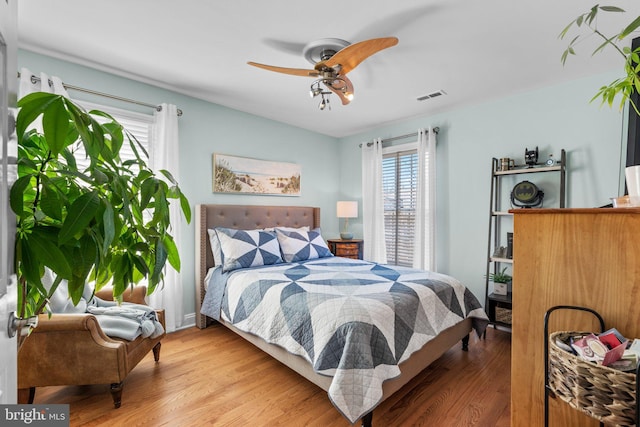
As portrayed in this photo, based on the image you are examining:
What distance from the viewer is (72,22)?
2.02 meters

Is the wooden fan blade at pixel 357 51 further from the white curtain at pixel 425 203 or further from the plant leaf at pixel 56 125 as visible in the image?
the white curtain at pixel 425 203

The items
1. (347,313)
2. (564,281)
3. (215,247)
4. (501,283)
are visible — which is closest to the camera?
(564,281)

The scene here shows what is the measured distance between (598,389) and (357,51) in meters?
1.91

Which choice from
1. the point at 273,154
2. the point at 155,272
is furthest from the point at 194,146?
the point at 155,272

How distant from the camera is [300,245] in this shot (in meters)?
3.47

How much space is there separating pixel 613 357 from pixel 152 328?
247 centimetres

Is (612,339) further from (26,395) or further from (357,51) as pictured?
(26,395)

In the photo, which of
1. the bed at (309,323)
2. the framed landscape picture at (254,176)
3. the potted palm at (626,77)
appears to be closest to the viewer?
the potted palm at (626,77)

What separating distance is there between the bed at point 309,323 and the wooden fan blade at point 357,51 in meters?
1.60

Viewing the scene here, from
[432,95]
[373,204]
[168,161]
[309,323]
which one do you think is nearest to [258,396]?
[309,323]

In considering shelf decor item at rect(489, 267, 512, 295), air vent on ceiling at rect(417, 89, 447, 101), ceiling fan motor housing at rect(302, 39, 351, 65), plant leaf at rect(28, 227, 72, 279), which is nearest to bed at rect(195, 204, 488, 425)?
shelf decor item at rect(489, 267, 512, 295)

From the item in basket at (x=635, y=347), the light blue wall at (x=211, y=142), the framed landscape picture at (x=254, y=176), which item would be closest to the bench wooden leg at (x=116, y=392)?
the light blue wall at (x=211, y=142)

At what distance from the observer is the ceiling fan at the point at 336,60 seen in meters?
1.81

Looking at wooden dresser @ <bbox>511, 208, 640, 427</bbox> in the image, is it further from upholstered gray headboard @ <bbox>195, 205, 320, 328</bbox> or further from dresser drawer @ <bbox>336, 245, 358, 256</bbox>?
dresser drawer @ <bbox>336, 245, 358, 256</bbox>
